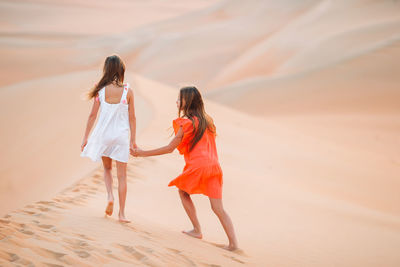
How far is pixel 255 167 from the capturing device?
9.98m

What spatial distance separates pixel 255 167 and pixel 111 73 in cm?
592

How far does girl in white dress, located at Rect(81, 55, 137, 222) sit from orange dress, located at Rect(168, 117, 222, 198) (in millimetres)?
528

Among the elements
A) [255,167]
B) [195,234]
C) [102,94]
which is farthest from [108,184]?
[255,167]

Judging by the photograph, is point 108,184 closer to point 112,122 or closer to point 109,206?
point 109,206

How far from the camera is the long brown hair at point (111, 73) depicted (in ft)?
14.9

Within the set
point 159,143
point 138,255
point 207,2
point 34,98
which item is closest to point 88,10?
point 207,2

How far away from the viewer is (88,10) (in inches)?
3597

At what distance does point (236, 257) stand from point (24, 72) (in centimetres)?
3789

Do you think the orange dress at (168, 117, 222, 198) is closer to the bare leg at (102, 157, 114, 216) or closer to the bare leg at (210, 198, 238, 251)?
the bare leg at (210, 198, 238, 251)

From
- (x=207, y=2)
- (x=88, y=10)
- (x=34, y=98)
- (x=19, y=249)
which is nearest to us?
(x=19, y=249)

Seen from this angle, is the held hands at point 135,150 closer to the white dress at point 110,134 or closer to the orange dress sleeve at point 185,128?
the white dress at point 110,134

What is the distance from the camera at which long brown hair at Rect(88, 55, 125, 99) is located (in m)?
4.55

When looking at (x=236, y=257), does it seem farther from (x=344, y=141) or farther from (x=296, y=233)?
(x=344, y=141)

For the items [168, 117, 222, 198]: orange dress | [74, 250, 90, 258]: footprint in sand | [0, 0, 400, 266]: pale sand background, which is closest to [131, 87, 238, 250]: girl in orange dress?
[168, 117, 222, 198]: orange dress
